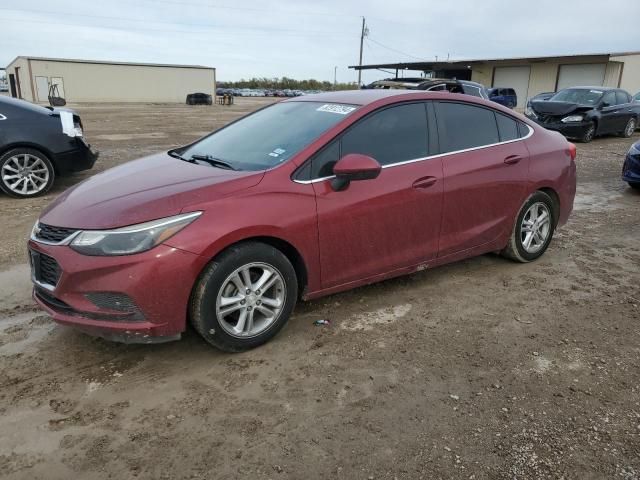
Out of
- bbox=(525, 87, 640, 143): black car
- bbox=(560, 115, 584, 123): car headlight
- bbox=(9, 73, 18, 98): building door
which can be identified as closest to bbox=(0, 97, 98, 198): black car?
bbox=(525, 87, 640, 143): black car

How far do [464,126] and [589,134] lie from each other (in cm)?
1269

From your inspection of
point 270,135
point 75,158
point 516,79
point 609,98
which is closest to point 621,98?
point 609,98

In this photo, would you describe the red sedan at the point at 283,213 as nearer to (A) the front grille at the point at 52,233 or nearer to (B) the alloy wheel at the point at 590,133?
(A) the front grille at the point at 52,233

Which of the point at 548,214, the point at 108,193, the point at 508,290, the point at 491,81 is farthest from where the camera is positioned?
the point at 491,81

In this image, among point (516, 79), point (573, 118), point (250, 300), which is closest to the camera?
point (250, 300)

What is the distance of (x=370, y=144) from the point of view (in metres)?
3.88

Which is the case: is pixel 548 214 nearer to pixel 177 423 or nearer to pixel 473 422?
pixel 473 422

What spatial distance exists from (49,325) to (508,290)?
3.62 m

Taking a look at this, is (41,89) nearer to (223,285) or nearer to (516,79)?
(516,79)

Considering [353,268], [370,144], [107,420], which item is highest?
[370,144]

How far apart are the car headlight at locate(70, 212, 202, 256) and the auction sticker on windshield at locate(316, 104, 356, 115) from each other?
1555 millimetres

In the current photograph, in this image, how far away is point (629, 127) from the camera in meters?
16.7

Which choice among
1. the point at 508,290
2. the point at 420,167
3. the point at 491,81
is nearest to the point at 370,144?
the point at 420,167

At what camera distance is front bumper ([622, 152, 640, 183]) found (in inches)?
333
